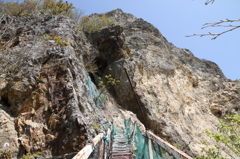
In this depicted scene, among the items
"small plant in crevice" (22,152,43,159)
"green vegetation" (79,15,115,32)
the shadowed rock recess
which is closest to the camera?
"small plant in crevice" (22,152,43,159)

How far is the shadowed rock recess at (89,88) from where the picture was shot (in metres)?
5.25

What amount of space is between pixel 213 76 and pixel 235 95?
4.34 metres

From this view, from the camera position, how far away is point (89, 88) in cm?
1084

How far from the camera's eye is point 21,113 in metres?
5.41

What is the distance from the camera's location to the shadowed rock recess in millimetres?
5250

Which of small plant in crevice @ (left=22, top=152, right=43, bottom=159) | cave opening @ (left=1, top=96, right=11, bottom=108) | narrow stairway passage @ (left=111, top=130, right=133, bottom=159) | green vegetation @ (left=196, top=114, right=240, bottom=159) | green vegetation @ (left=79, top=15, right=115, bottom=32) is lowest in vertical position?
narrow stairway passage @ (left=111, top=130, right=133, bottom=159)

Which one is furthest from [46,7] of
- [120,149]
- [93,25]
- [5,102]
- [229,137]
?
[229,137]

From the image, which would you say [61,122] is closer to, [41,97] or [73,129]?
[73,129]

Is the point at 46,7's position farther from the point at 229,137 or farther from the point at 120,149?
the point at 229,137

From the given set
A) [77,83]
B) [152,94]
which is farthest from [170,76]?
[77,83]

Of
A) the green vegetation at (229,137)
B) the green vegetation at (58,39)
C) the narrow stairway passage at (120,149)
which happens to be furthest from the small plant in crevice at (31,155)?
the green vegetation at (58,39)

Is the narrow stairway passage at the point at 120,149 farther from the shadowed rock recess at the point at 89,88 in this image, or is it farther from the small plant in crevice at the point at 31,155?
the small plant in crevice at the point at 31,155

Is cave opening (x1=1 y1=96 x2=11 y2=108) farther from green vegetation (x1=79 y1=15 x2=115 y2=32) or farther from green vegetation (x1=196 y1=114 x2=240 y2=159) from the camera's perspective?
green vegetation (x1=79 y1=15 x2=115 y2=32)

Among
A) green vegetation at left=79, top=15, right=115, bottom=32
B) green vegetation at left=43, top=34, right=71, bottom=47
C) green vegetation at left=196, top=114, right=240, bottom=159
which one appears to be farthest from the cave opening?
green vegetation at left=79, top=15, right=115, bottom=32
